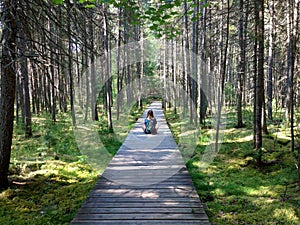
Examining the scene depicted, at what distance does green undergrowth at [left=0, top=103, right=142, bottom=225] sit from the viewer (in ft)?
14.7

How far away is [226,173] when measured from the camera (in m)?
6.70

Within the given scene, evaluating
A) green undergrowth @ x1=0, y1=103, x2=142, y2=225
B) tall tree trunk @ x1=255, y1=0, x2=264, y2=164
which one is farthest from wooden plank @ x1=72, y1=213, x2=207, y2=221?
tall tree trunk @ x1=255, y1=0, x2=264, y2=164

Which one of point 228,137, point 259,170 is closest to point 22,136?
point 228,137

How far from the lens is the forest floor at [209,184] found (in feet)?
14.5

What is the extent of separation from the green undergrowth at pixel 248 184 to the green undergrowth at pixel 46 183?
264 centimetres

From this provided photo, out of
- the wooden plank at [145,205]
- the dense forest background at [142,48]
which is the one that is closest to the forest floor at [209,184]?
the wooden plank at [145,205]

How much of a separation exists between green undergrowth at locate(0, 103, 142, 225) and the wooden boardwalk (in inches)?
14.6

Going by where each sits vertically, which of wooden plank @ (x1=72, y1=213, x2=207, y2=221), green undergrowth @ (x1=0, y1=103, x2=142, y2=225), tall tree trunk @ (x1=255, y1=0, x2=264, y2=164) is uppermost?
tall tree trunk @ (x1=255, y1=0, x2=264, y2=164)

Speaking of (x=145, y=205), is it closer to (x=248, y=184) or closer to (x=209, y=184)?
(x=209, y=184)

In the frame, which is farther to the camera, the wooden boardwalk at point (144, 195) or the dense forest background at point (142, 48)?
the wooden boardwalk at point (144, 195)

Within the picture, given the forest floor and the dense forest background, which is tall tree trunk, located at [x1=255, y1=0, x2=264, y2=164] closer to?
the dense forest background

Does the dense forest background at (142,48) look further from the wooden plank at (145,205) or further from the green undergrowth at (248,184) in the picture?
the wooden plank at (145,205)

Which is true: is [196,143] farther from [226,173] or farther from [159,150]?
[226,173]

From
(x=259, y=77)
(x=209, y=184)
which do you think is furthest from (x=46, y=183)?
(x=259, y=77)
